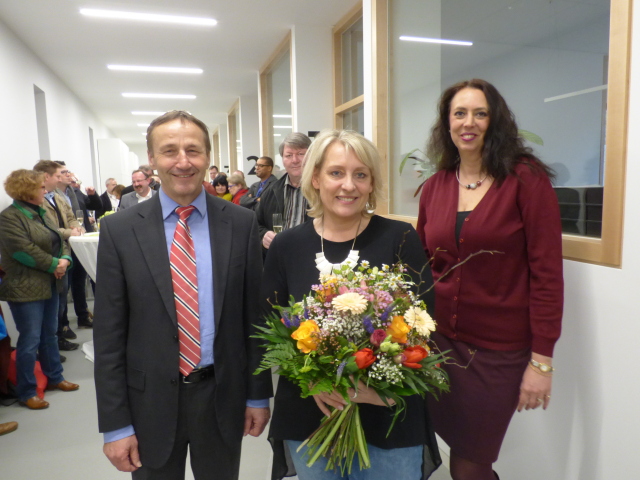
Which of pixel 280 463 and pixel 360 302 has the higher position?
pixel 360 302

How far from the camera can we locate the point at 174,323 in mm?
1397

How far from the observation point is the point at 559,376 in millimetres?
1962

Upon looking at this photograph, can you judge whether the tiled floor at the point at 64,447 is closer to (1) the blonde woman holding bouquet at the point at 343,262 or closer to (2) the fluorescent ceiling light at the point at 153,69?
(1) the blonde woman holding bouquet at the point at 343,262

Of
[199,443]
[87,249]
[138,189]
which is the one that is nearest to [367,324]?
[199,443]

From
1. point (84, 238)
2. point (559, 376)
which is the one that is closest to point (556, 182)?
point (559, 376)

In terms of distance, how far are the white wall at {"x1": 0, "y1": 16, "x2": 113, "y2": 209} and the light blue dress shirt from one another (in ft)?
13.5

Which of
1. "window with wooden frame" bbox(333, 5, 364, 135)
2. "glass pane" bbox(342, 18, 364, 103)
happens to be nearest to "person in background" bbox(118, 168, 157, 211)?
"window with wooden frame" bbox(333, 5, 364, 135)

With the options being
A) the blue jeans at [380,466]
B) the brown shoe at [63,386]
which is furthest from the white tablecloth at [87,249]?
the blue jeans at [380,466]

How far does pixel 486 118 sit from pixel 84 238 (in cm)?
362

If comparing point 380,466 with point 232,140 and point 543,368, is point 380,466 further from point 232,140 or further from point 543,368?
point 232,140

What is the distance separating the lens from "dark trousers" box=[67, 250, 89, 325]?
554 centimetres

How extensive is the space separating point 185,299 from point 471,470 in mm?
1284

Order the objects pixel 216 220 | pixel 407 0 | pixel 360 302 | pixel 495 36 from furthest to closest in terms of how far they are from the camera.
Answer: pixel 407 0
pixel 495 36
pixel 216 220
pixel 360 302

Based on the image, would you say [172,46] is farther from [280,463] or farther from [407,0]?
[280,463]
